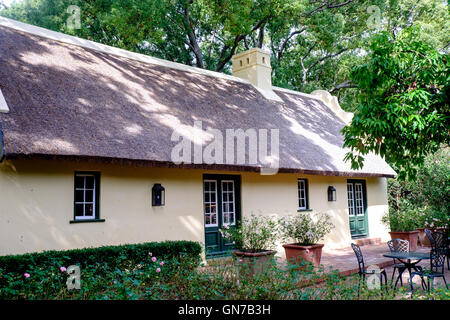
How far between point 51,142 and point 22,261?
2188 mm

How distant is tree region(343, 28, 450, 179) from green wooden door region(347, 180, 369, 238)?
856cm

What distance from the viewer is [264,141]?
12.0m

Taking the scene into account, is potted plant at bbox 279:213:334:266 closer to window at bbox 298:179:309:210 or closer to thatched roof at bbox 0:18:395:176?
thatched roof at bbox 0:18:395:176

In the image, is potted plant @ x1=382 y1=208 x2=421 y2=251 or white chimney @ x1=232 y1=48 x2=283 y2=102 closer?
potted plant @ x1=382 y1=208 x2=421 y2=251

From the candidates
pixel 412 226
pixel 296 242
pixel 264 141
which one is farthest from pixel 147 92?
pixel 412 226

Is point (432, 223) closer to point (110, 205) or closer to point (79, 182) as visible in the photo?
point (110, 205)

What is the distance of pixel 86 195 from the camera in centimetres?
850

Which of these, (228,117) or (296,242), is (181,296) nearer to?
(296,242)

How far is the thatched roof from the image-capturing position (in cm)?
769

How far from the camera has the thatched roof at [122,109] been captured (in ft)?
25.2

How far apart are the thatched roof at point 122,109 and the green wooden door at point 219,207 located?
114cm

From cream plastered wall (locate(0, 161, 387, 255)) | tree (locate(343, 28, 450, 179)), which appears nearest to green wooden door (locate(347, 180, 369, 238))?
cream plastered wall (locate(0, 161, 387, 255))

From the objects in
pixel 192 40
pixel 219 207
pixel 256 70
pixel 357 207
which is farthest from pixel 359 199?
pixel 192 40

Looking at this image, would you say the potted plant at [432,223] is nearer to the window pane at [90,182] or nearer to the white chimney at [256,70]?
the white chimney at [256,70]
